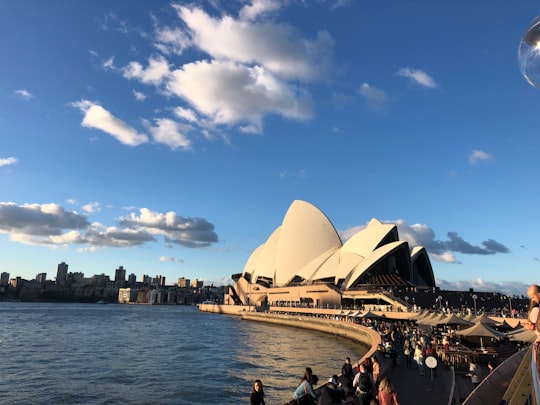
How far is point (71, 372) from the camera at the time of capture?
18.8 metres

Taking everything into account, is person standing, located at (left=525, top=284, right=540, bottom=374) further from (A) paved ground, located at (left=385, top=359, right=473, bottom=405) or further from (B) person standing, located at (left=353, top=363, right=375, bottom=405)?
(A) paved ground, located at (left=385, top=359, right=473, bottom=405)

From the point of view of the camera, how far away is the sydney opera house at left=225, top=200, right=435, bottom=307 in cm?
5444

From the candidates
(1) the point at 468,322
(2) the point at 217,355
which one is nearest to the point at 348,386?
(1) the point at 468,322

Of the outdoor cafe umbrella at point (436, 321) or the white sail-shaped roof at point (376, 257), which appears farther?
the white sail-shaped roof at point (376, 257)

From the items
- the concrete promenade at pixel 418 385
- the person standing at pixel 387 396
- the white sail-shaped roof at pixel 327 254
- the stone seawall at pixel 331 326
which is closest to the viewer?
the person standing at pixel 387 396

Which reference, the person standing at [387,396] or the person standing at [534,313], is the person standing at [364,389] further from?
the person standing at [534,313]

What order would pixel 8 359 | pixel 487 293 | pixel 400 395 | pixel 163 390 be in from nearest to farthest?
pixel 400 395 < pixel 163 390 < pixel 8 359 < pixel 487 293

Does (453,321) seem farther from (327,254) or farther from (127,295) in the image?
(127,295)

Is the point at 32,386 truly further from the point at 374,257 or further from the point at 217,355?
the point at 374,257

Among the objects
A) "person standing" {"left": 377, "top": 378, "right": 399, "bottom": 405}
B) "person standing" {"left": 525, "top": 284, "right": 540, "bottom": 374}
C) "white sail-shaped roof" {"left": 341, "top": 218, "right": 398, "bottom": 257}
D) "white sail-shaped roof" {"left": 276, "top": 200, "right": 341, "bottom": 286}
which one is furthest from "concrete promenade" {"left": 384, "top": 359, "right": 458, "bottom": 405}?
"white sail-shaped roof" {"left": 276, "top": 200, "right": 341, "bottom": 286}

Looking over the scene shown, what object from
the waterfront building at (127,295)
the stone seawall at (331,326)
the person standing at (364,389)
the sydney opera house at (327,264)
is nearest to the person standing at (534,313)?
the person standing at (364,389)

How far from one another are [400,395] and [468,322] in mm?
11024

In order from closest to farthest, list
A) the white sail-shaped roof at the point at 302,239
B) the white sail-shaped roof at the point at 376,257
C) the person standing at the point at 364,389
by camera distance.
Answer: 1. the person standing at the point at 364,389
2. the white sail-shaped roof at the point at 376,257
3. the white sail-shaped roof at the point at 302,239

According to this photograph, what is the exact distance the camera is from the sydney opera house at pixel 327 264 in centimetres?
5444
